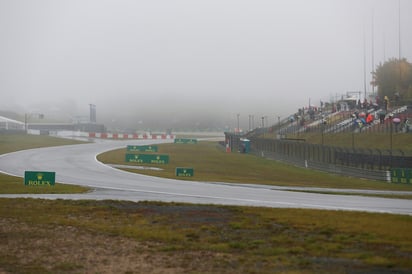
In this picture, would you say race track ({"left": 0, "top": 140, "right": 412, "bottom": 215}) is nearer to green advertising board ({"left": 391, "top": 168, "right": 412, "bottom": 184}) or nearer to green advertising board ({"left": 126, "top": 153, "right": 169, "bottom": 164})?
green advertising board ({"left": 126, "top": 153, "right": 169, "bottom": 164})

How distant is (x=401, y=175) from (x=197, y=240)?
103 feet

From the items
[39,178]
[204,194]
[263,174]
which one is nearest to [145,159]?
[263,174]

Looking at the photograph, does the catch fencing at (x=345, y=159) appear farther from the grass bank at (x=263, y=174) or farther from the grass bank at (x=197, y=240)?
Answer: the grass bank at (x=197, y=240)

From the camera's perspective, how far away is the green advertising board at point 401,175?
44000 millimetres

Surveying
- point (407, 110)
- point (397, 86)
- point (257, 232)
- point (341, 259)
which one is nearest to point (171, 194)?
point (257, 232)

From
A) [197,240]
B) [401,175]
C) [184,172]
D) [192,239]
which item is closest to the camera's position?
[197,240]

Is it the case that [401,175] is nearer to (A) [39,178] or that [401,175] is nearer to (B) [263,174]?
(B) [263,174]

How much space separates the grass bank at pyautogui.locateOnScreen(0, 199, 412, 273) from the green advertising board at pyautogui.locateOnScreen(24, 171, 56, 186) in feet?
28.9

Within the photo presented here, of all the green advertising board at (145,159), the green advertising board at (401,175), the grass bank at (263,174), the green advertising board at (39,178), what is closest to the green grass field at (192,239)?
the green advertising board at (39,178)

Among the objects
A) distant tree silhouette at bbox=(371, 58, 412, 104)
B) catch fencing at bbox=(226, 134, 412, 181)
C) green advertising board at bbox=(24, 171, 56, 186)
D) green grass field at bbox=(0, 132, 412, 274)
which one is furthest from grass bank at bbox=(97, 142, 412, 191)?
distant tree silhouette at bbox=(371, 58, 412, 104)

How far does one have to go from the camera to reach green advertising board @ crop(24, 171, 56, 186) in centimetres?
3369

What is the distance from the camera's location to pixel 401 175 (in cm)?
4431

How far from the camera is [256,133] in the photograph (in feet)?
334

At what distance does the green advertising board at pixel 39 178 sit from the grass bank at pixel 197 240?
28.9ft
